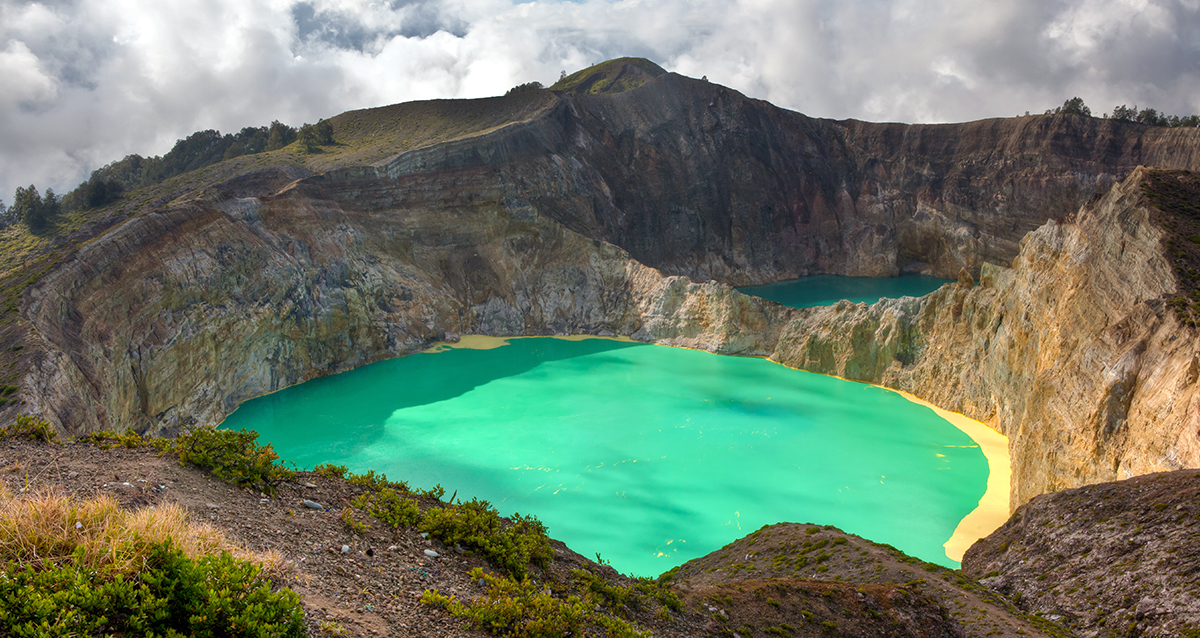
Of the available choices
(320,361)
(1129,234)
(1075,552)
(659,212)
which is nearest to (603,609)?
(1075,552)

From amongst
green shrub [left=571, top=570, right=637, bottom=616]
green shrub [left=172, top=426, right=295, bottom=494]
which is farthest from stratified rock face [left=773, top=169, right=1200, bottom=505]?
green shrub [left=172, top=426, right=295, bottom=494]

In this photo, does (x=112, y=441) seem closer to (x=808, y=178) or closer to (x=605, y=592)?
(x=605, y=592)

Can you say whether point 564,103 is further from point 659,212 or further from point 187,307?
point 187,307

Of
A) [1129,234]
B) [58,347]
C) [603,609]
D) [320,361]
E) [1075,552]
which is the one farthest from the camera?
[320,361]

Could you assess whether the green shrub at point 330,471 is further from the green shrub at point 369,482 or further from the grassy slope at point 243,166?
the grassy slope at point 243,166

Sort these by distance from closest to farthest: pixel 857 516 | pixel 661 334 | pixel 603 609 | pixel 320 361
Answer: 1. pixel 603 609
2. pixel 857 516
3. pixel 320 361
4. pixel 661 334

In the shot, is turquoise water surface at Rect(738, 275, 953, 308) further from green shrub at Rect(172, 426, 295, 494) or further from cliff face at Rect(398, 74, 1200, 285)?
green shrub at Rect(172, 426, 295, 494)

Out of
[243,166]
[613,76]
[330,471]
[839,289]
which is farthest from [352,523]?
[613,76]
